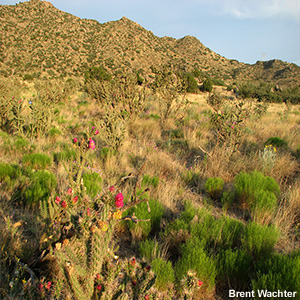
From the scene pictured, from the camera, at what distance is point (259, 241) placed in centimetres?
189

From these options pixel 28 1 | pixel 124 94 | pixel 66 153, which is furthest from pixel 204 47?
pixel 66 153

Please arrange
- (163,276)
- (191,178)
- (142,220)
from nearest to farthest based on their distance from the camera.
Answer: (142,220)
(163,276)
(191,178)

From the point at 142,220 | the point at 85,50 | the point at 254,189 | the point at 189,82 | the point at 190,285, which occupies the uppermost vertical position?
the point at 85,50

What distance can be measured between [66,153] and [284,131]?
19.3 ft

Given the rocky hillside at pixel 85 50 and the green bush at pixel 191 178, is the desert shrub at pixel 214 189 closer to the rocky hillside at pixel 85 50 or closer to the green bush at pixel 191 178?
the green bush at pixel 191 178

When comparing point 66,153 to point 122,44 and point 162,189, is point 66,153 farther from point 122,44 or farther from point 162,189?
point 122,44

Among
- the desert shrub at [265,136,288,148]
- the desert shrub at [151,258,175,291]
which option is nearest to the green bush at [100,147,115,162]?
the desert shrub at [151,258,175,291]

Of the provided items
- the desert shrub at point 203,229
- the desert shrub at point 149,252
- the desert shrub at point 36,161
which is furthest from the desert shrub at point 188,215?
the desert shrub at point 36,161

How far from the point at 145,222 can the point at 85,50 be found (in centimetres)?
4213

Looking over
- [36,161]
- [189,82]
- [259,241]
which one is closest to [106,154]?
[36,161]

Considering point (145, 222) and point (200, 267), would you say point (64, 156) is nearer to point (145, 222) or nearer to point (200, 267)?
point (145, 222)

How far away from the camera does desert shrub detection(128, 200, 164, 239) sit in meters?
2.13

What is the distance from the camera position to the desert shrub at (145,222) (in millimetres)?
2135

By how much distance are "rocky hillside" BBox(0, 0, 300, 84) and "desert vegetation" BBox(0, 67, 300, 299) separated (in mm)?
27679
